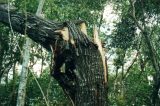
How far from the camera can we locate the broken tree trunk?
Result: 13.9ft

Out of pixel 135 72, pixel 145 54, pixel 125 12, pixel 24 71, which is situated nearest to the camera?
pixel 24 71

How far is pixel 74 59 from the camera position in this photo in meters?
4.40

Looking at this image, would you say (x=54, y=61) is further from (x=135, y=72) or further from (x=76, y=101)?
(x=135, y=72)

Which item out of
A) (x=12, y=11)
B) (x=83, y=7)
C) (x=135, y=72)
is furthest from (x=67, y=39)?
(x=135, y=72)

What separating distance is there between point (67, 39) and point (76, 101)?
2.27 feet

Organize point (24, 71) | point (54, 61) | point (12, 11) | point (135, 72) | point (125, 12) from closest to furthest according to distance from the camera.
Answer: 1. point (54, 61)
2. point (12, 11)
3. point (24, 71)
4. point (125, 12)
5. point (135, 72)

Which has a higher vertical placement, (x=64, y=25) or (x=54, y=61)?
(x=64, y=25)

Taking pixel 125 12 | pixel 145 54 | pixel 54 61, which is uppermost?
pixel 125 12

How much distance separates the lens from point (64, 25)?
15.0 feet

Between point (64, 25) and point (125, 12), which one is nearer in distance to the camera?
point (64, 25)

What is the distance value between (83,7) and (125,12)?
122 inches

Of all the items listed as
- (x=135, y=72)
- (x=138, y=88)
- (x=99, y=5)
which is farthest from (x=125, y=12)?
(x=135, y=72)

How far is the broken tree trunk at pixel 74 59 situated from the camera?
424 cm

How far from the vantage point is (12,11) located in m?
4.95
